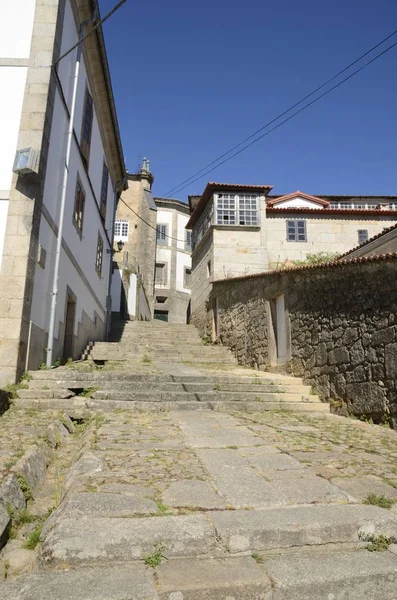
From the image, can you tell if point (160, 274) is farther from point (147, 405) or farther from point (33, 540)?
point (33, 540)

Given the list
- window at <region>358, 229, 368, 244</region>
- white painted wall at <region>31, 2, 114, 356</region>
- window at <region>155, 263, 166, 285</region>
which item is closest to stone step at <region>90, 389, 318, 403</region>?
white painted wall at <region>31, 2, 114, 356</region>

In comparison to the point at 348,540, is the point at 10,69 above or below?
above

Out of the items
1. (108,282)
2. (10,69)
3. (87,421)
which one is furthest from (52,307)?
(108,282)

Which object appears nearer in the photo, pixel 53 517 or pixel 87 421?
pixel 53 517

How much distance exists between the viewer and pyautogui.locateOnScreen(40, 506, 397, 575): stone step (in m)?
1.86

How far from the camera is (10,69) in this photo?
7.47 m

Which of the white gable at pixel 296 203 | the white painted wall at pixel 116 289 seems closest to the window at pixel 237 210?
the white gable at pixel 296 203

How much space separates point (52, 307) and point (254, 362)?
19.2 feet

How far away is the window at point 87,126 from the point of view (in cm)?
1037

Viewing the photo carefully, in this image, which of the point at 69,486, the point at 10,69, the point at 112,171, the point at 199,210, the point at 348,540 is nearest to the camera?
the point at 348,540

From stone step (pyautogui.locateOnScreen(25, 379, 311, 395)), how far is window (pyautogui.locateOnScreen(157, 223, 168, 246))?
2901 cm

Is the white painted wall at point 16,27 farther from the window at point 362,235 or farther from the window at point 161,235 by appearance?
the window at point 161,235

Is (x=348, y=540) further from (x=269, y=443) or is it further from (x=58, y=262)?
(x=58, y=262)

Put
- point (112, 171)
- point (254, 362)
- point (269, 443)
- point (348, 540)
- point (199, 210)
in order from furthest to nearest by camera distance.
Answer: point (199, 210) < point (112, 171) < point (254, 362) < point (269, 443) < point (348, 540)
